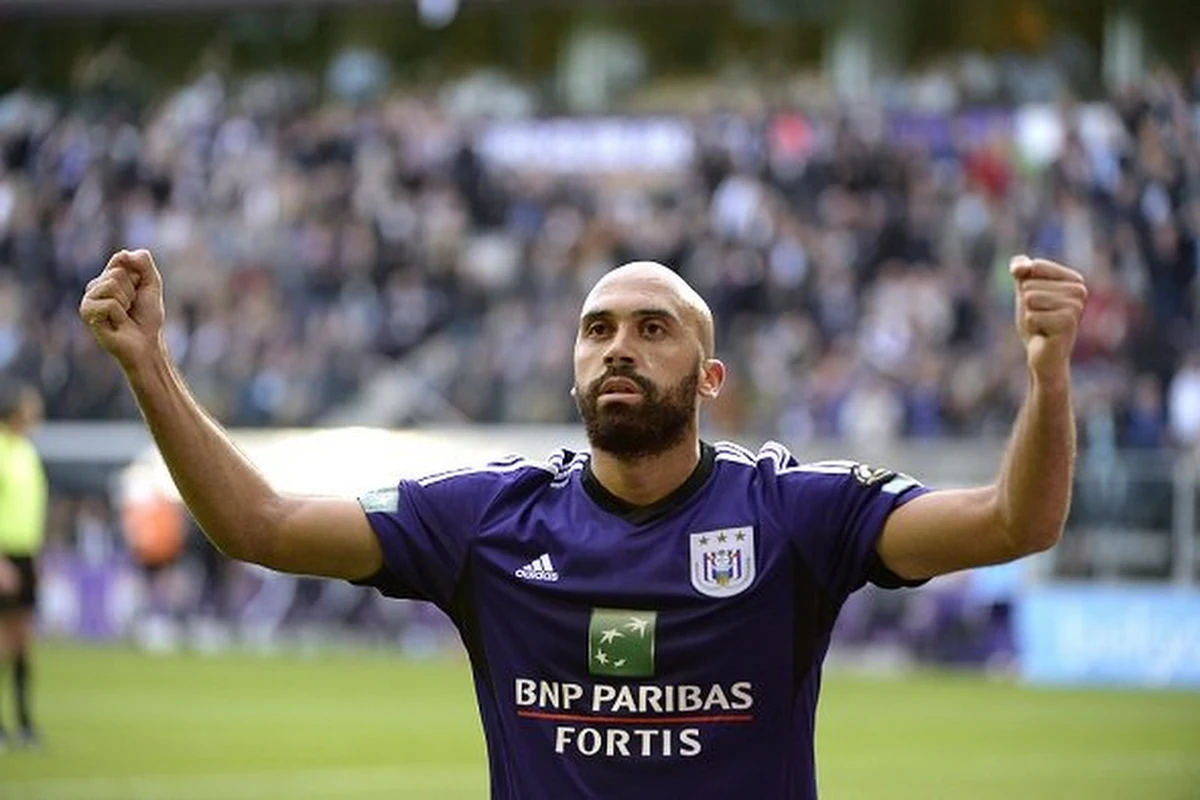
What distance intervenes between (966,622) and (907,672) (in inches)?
29.7

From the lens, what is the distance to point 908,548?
17.1 ft

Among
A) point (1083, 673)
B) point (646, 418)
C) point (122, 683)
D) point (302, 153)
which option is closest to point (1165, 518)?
point (1083, 673)

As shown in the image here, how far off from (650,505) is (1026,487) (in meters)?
0.96

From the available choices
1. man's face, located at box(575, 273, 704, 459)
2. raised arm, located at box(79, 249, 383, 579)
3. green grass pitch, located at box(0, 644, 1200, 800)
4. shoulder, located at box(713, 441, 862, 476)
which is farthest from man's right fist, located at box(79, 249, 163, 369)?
green grass pitch, located at box(0, 644, 1200, 800)

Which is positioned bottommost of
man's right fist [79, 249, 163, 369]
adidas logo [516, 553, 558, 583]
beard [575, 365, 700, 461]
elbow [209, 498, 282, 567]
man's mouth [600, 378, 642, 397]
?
adidas logo [516, 553, 558, 583]

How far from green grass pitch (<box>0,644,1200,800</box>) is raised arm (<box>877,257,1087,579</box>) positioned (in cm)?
923

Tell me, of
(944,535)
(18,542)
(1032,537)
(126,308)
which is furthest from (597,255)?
(1032,537)

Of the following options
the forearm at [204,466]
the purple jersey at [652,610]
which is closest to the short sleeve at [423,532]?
the purple jersey at [652,610]

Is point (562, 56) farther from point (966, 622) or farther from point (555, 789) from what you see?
point (555, 789)

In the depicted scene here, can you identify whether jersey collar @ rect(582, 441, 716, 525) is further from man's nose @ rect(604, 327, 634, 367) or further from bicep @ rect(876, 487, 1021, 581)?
bicep @ rect(876, 487, 1021, 581)

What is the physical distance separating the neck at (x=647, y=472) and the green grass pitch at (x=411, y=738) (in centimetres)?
875

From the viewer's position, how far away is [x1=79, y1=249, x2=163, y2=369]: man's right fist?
5.18 m

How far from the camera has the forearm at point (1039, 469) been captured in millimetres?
4789

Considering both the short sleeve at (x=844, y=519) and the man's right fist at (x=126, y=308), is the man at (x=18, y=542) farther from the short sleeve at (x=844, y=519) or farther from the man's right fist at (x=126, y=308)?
the short sleeve at (x=844, y=519)
